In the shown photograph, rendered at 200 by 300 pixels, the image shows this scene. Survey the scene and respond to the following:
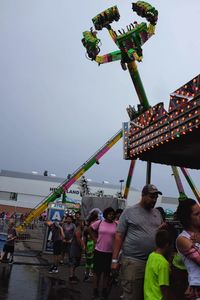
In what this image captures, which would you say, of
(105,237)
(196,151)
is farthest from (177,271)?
(196,151)

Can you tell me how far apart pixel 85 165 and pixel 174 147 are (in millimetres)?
19418

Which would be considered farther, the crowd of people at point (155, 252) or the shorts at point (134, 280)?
the shorts at point (134, 280)

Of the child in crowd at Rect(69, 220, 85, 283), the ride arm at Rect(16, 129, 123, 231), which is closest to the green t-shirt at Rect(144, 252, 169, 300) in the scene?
the child in crowd at Rect(69, 220, 85, 283)

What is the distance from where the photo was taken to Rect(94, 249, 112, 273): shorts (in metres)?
6.80

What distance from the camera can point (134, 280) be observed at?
4234 millimetres

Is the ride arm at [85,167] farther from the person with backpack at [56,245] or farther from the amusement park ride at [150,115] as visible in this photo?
the person with backpack at [56,245]

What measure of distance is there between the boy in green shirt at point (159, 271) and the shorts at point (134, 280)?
38 centimetres

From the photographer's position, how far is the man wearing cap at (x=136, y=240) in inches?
167

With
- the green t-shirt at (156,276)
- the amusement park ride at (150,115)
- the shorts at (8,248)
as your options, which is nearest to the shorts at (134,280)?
the green t-shirt at (156,276)

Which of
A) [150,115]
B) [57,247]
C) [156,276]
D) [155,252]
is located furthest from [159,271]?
[57,247]

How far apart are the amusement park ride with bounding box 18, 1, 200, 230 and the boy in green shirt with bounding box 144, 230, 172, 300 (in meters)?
3.04

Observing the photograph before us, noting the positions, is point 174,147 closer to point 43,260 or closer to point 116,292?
point 116,292

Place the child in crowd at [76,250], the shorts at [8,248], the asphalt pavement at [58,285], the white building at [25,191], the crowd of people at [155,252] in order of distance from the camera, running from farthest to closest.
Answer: the white building at [25,191], the shorts at [8,248], the child in crowd at [76,250], the asphalt pavement at [58,285], the crowd of people at [155,252]

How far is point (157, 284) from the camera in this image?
12.3 feet
